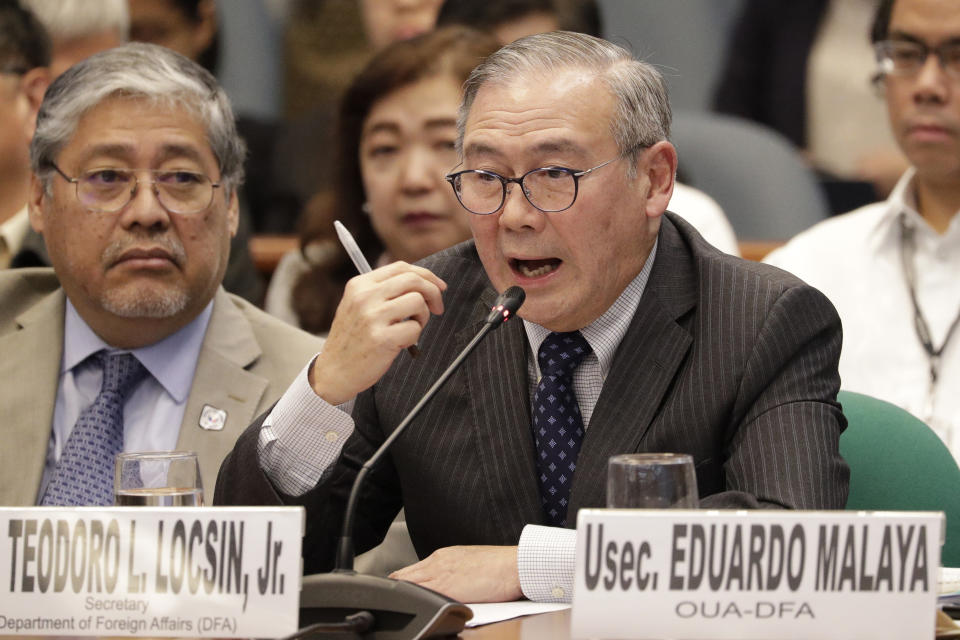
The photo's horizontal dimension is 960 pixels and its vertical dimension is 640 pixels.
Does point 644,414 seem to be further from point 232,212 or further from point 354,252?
point 232,212

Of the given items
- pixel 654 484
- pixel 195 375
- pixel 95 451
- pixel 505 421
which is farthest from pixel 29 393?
pixel 654 484

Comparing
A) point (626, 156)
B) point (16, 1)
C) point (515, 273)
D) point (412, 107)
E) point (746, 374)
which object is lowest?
point (746, 374)

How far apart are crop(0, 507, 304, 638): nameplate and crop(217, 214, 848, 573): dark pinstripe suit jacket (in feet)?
1.55

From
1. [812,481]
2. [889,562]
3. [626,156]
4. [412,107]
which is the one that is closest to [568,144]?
[626,156]

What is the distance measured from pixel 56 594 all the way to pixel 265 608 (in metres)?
0.23

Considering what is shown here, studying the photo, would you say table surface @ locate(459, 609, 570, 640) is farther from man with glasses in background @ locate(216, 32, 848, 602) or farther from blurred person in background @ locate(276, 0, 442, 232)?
blurred person in background @ locate(276, 0, 442, 232)

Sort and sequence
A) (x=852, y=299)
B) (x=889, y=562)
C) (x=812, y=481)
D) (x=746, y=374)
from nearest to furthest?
(x=889, y=562) → (x=812, y=481) → (x=746, y=374) → (x=852, y=299)

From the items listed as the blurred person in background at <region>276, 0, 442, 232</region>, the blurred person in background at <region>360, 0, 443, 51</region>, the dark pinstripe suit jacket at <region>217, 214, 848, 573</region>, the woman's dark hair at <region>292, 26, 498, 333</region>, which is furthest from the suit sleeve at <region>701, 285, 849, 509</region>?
the blurred person in background at <region>276, 0, 442, 232</region>

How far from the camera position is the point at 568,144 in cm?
199

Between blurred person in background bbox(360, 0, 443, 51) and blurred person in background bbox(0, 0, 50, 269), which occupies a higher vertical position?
blurred person in background bbox(360, 0, 443, 51)

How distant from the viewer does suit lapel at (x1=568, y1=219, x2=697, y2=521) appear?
76.5 inches

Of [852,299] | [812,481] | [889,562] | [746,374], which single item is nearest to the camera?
[889,562]

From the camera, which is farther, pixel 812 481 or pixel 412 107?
pixel 412 107

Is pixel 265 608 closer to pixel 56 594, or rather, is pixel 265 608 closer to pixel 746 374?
pixel 56 594
